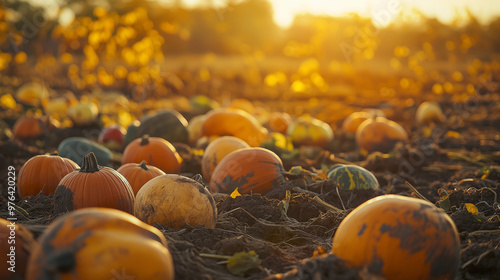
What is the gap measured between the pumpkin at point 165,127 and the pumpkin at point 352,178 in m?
3.08

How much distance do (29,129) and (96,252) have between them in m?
6.02

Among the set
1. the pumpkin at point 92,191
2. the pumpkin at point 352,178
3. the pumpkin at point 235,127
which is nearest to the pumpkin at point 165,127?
the pumpkin at point 235,127

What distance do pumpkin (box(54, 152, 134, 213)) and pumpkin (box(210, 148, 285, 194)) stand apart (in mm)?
958

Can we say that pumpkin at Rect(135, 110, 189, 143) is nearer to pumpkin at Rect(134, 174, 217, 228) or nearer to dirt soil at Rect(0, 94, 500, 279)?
dirt soil at Rect(0, 94, 500, 279)

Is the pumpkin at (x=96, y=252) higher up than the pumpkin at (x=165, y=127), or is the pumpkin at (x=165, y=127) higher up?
the pumpkin at (x=96, y=252)

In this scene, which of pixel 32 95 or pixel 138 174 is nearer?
pixel 138 174

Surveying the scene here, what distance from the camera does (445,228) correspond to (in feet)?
7.98

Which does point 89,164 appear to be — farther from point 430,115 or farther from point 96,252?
point 430,115

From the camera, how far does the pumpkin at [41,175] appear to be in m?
4.15

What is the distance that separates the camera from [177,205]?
3.10m

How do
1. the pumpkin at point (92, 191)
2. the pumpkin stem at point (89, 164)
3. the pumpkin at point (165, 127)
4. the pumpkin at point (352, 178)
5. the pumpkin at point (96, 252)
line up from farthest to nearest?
the pumpkin at point (165, 127) → the pumpkin at point (352, 178) → the pumpkin stem at point (89, 164) → the pumpkin at point (92, 191) → the pumpkin at point (96, 252)

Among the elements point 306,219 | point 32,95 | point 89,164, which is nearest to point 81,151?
point 89,164

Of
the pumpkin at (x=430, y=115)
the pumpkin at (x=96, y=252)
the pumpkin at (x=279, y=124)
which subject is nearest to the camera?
the pumpkin at (x=96, y=252)

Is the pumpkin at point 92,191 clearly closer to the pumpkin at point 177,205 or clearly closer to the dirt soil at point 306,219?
the dirt soil at point 306,219
